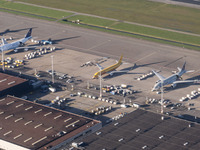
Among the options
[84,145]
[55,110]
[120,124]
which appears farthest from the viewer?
[55,110]

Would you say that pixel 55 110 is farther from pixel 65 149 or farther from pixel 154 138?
pixel 154 138

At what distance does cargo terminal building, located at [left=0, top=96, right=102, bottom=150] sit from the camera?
17596cm

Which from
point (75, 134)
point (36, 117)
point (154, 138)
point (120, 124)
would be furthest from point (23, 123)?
point (154, 138)

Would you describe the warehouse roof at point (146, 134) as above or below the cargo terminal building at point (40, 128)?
→ above

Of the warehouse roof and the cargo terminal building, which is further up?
the warehouse roof

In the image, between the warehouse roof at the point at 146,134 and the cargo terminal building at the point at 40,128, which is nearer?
the warehouse roof at the point at 146,134

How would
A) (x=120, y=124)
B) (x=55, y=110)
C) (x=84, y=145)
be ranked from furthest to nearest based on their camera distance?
(x=55, y=110) < (x=120, y=124) < (x=84, y=145)

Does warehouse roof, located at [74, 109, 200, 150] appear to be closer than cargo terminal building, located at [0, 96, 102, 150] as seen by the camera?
Yes

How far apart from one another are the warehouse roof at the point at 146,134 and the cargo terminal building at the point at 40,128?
27.4 feet

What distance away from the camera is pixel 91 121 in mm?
189125

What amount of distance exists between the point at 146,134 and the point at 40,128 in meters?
36.8

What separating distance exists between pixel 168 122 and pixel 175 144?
17.3m

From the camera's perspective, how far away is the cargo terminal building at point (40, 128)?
176m

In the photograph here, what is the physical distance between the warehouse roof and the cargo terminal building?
27.4 feet
